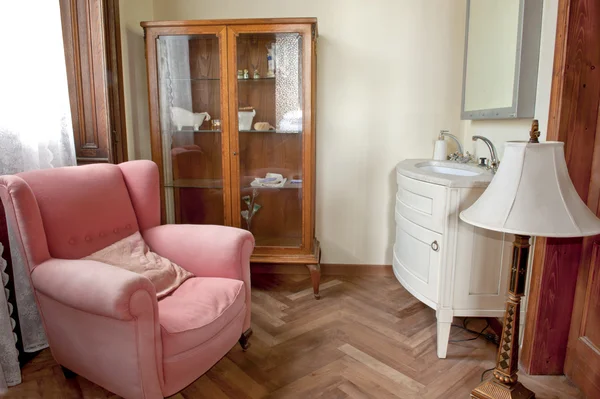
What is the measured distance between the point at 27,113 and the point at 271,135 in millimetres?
1312

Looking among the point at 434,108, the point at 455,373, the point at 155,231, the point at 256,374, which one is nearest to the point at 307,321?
the point at 256,374

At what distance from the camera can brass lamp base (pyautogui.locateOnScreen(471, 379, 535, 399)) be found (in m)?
1.50

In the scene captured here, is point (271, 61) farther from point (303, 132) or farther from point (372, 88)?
point (372, 88)

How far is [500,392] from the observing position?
151 centimetres

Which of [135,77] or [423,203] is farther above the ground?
[135,77]

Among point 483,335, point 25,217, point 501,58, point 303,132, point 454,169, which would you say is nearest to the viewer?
point 25,217

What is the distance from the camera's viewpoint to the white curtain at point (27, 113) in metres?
1.67

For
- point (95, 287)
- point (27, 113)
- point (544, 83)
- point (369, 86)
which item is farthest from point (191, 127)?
point (544, 83)

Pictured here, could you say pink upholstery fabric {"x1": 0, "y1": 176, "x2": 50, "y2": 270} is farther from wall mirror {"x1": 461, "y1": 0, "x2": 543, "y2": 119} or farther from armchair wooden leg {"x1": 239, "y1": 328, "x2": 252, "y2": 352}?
wall mirror {"x1": 461, "y1": 0, "x2": 543, "y2": 119}

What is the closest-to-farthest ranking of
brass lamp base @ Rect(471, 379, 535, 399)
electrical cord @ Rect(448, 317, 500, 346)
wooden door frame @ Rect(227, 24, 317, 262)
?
brass lamp base @ Rect(471, 379, 535, 399), electrical cord @ Rect(448, 317, 500, 346), wooden door frame @ Rect(227, 24, 317, 262)

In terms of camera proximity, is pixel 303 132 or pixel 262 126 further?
pixel 262 126

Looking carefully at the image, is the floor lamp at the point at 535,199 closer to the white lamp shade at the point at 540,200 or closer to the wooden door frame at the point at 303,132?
the white lamp shade at the point at 540,200

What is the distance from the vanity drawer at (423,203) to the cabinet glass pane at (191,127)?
118 cm

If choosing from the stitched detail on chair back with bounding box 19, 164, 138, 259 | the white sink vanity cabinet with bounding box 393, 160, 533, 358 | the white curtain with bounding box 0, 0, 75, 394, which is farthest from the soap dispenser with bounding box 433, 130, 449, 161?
the white curtain with bounding box 0, 0, 75, 394
